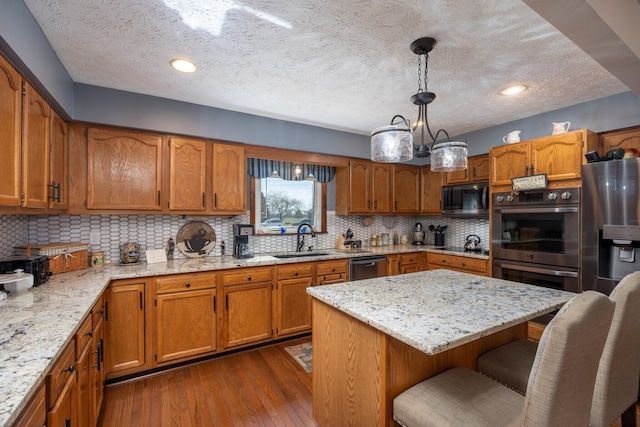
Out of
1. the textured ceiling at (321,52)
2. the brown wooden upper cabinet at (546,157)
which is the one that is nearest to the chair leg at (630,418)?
the brown wooden upper cabinet at (546,157)

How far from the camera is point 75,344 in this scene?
137 cm

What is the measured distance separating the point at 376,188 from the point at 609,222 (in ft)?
7.93

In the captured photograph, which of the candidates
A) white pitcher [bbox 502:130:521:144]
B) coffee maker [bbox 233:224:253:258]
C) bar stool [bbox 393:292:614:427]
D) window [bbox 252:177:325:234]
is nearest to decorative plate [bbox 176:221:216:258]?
coffee maker [bbox 233:224:253:258]

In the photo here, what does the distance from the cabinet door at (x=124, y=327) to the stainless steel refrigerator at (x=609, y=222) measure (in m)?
3.74

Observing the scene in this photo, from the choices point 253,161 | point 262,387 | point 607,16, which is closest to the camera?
point 607,16

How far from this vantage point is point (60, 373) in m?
1.16

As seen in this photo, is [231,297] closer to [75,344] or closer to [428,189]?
[75,344]

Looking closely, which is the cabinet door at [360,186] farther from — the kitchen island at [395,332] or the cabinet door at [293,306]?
the kitchen island at [395,332]

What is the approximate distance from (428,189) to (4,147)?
14.4 ft

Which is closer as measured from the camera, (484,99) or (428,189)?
(484,99)

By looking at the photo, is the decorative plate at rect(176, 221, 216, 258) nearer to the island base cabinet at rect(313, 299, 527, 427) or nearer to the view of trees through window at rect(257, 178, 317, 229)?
the view of trees through window at rect(257, 178, 317, 229)

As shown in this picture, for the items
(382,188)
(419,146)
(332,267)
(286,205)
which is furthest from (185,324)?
(382,188)

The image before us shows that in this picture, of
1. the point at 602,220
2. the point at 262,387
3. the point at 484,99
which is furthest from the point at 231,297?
the point at 602,220

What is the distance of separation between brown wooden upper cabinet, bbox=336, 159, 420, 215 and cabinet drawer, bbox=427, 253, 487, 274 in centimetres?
84
